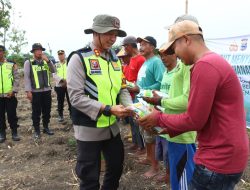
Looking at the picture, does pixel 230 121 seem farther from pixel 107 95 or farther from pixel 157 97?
pixel 107 95

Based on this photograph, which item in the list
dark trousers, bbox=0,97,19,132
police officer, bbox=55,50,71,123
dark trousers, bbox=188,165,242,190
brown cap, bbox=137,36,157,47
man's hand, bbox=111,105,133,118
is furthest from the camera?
police officer, bbox=55,50,71,123

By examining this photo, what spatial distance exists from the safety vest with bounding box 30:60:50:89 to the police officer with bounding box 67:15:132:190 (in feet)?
13.1

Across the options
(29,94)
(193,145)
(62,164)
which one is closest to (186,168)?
(193,145)

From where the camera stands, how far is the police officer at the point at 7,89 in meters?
6.60

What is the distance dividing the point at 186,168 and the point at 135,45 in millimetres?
3240

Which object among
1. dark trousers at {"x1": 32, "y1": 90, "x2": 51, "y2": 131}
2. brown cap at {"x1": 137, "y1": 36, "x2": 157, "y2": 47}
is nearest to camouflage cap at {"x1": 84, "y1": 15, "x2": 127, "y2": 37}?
brown cap at {"x1": 137, "y1": 36, "x2": 157, "y2": 47}

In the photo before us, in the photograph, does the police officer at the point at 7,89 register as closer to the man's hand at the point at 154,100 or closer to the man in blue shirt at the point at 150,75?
the man in blue shirt at the point at 150,75

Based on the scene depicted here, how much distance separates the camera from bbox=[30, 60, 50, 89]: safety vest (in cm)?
681

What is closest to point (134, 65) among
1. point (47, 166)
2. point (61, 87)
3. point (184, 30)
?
point (47, 166)

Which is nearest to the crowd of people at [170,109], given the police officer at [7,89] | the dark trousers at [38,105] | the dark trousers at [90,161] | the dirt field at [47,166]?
the dark trousers at [90,161]

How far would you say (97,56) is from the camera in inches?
119

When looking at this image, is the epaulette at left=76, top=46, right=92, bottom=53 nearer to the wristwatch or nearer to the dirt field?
the wristwatch

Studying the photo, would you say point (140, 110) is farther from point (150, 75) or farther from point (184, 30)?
point (150, 75)

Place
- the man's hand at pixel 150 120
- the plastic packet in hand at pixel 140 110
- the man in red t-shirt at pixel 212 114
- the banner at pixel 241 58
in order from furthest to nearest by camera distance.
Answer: the banner at pixel 241 58 → the plastic packet in hand at pixel 140 110 → the man's hand at pixel 150 120 → the man in red t-shirt at pixel 212 114
